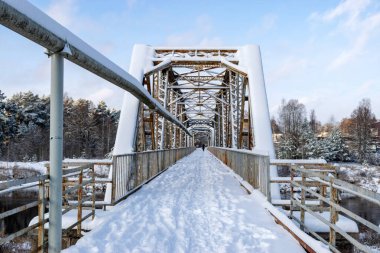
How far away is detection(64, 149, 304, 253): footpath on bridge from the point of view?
13.1ft

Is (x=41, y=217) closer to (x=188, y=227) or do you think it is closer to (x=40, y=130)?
(x=188, y=227)

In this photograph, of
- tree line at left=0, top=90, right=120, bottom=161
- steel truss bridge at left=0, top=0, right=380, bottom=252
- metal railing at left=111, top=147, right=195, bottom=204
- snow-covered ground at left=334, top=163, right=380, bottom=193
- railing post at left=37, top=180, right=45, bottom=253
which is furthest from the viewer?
tree line at left=0, top=90, right=120, bottom=161

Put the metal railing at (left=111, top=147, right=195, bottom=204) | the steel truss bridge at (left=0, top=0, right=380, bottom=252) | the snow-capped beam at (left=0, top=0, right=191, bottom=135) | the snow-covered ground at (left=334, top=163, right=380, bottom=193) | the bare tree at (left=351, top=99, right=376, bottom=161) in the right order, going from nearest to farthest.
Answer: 1. the snow-capped beam at (left=0, top=0, right=191, bottom=135)
2. the steel truss bridge at (left=0, top=0, right=380, bottom=252)
3. the metal railing at (left=111, top=147, right=195, bottom=204)
4. the snow-covered ground at (left=334, top=163, right=380, bottom=193)
5. the bare tree at (left=351, top=99, right=376, bottom=161)

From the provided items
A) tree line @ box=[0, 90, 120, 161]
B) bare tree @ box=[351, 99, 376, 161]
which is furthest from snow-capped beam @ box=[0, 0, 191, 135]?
bare tree @ box=[351, 99, 376, 161]

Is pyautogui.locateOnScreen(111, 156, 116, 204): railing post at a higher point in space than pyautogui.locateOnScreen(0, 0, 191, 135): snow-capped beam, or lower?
lower

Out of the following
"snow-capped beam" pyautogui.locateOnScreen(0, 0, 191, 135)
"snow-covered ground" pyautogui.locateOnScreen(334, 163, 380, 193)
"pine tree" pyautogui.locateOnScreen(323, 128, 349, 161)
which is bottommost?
"snow-covered ground" pyautogui.locateOnScreen(334, 163, 380, 193)

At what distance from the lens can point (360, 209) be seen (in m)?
22.7

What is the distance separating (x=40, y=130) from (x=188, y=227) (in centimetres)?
5347

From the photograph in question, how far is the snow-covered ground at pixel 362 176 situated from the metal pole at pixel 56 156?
3537cm

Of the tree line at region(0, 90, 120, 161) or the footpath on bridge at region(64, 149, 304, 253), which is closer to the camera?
the footpath on bridge at region(64, 149, 304, 253)

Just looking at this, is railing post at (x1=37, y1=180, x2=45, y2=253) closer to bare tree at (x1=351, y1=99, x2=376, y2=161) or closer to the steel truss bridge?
the steel truss bridge

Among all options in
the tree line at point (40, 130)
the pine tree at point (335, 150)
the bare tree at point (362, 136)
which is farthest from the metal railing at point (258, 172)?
the bare tree at point (362, 136)

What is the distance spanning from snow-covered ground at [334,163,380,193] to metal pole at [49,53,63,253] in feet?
116

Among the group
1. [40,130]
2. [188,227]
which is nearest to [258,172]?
[188,227]
